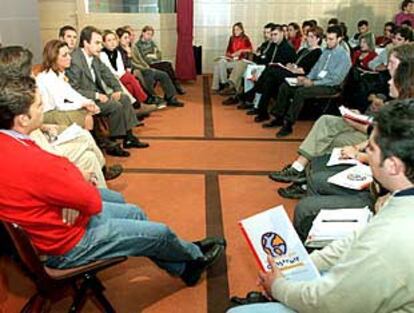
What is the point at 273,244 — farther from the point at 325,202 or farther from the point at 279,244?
the point at 325,202

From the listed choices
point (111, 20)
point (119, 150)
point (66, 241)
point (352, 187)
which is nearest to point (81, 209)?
point (66, 241)

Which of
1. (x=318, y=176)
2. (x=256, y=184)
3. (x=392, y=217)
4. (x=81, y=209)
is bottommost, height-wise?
(x=256, y=184)

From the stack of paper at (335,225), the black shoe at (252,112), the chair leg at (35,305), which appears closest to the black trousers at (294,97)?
the black shoe at (252,112)

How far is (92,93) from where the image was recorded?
4535 mm

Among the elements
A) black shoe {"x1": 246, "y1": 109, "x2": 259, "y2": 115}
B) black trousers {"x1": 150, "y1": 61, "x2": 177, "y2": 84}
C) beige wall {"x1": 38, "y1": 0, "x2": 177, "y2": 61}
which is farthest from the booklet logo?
beige wall {"x1": 38, "y1": 0, "x2": 177, "y2": 61}

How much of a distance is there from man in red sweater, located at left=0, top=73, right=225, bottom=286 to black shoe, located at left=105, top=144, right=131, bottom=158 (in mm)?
2416

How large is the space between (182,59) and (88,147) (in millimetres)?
5236

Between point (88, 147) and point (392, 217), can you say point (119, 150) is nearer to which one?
point (88, 147)

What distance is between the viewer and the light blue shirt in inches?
206

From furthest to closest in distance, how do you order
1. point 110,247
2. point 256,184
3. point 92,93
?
1. point 92,93
2. point 256,184
3. point 110,247

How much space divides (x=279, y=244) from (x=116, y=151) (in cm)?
305

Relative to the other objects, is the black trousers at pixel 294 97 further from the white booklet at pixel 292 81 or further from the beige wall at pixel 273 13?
the beige wall at pixel 273 13

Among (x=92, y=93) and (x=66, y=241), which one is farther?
(x=92, y=93)

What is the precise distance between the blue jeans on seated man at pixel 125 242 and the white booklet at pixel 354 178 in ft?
2.85
